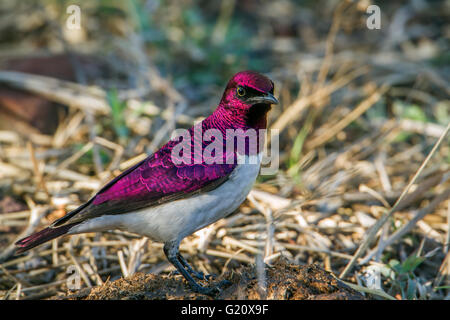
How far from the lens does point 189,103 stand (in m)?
5.75

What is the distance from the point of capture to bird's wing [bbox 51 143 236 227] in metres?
2.95

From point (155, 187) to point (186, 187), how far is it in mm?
201

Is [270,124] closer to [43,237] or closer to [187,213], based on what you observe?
[187,213]

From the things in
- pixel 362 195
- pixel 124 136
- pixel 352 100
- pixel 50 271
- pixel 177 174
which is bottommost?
pixel 50 271

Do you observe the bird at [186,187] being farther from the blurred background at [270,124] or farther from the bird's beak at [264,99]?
the blurred background at [270,124]

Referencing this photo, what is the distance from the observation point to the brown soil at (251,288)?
251cm

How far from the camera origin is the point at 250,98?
3008 mm

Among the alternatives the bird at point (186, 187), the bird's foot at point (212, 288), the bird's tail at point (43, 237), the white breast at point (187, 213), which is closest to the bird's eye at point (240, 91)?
the bird at point (186, 187)

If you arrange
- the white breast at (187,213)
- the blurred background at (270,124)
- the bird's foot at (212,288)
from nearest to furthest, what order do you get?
the bird's foot at (212,288) < the white breast at (187,213) < the blurred background at (270,124)

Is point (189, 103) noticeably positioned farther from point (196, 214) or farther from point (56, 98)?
point (196, 214)

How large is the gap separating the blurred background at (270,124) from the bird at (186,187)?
21.2 inches

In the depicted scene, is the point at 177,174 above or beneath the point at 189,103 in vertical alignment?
beneath

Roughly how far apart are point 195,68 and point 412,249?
3.72 meters
